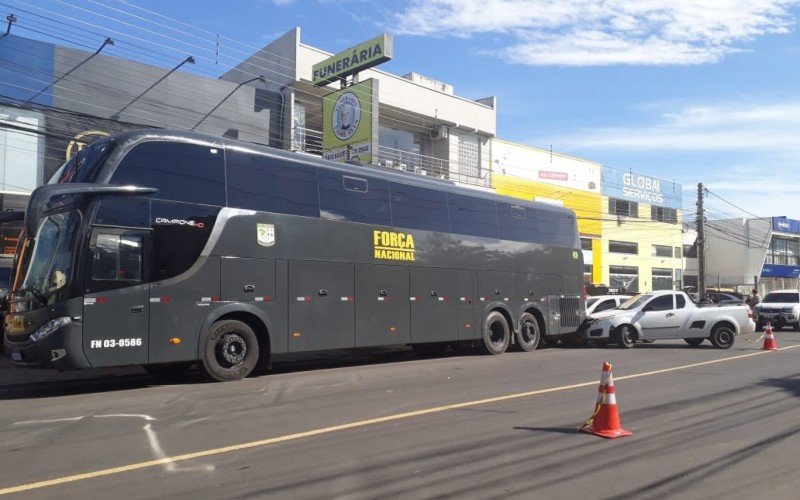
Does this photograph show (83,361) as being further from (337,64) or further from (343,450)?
(337,64)

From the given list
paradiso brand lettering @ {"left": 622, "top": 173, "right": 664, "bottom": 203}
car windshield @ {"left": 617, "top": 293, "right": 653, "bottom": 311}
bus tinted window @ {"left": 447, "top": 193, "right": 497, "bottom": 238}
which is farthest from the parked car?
paradiso brand lettering @ {"left": 622, "top": 173, "right": 664, "bottom": 203}

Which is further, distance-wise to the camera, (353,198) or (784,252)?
(784,252)

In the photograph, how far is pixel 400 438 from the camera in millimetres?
7047

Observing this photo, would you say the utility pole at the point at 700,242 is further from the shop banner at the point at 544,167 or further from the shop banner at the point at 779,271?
the shop banner at the point at 779,271

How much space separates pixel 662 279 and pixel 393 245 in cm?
4233

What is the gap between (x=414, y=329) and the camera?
15055 mm

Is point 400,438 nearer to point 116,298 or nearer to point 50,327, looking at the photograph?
point 116,298

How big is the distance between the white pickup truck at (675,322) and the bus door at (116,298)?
13.6 m

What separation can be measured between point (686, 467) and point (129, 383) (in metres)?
9.65

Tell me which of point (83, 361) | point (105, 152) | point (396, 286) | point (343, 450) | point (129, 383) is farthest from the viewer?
point (396, 286)

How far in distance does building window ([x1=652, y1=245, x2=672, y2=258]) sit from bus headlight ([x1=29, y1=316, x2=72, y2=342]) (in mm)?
47431

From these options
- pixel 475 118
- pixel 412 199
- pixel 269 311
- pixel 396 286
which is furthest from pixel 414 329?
pixel 475 118

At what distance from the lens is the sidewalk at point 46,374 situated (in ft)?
39.2

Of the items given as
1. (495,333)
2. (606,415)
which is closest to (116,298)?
(606,415)
